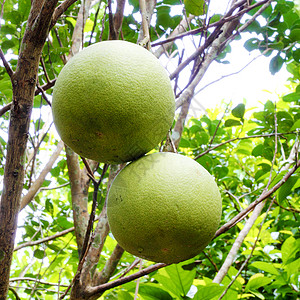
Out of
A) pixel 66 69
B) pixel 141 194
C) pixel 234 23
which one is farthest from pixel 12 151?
pixel 234 23

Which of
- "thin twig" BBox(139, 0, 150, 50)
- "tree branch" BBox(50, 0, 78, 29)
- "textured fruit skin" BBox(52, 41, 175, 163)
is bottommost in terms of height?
"textured fruit skin" BBox(52, 41, 175, 163)


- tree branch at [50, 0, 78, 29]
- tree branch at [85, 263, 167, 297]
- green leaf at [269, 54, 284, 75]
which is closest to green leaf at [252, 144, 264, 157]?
green leaf at [269, 54, 284, 75]

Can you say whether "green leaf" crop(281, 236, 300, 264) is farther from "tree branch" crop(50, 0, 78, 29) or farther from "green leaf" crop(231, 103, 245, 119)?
"tree branch" crop(50, 0, 78, 29)

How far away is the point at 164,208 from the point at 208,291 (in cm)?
52

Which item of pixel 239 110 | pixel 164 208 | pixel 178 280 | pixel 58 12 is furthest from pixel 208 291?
pixel 239 110

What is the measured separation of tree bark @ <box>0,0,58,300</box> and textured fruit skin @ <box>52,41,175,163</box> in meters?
0.16

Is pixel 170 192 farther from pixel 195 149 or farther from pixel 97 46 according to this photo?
pixel 195 149

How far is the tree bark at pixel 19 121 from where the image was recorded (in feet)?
3.05

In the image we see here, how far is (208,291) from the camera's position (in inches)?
46.2

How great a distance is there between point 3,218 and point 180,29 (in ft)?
4.32

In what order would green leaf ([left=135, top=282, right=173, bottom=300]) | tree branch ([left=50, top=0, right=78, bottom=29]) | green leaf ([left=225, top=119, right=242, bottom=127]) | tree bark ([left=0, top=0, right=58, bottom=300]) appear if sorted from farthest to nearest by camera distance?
green leaf ([left=225, top=119, right=242, bottom=127]) → green leaf ([left=135, top=282, right=173, bottom=300]) → tree branch ([left=50, top=0, right=78, bottom=29]) → tree bark ([left=0, top=0, right=58, bottom=300])

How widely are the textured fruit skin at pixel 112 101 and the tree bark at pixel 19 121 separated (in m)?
0.16

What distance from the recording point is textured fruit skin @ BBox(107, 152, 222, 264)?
2.65 ft

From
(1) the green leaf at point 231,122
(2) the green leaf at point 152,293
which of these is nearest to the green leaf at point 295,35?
(1) the green leaf at point 231,122
